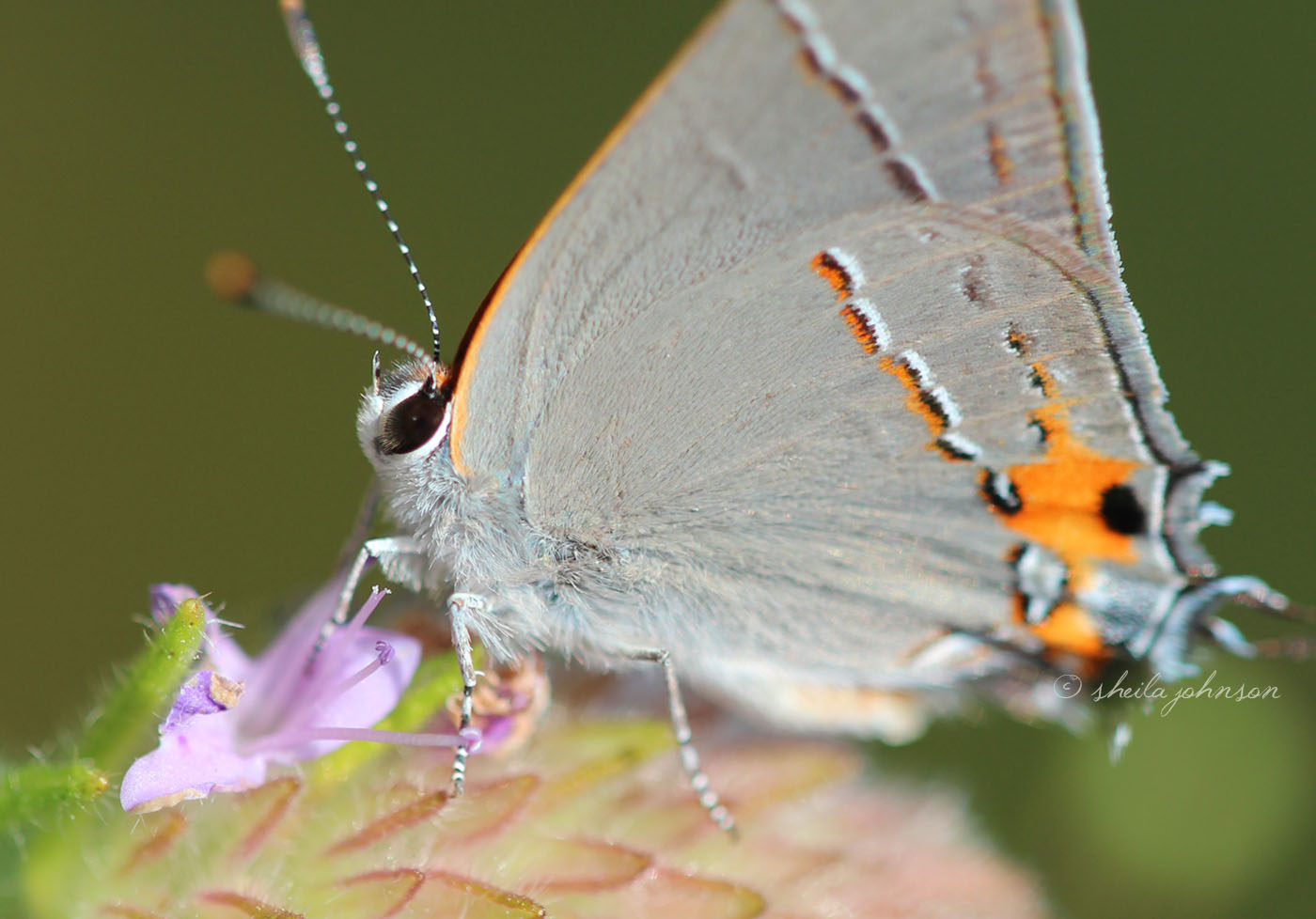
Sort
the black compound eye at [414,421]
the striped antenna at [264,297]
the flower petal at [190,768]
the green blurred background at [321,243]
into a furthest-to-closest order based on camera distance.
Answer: the green blurred background at [321,243] < the striped antenna at [264,297] < the black compound eye at [414,421] < the flower petal at [190,768]

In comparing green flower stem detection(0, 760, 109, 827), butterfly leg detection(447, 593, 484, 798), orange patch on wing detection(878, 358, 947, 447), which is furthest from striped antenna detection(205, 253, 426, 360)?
green flower stem detection(0, 760, 109, 827)

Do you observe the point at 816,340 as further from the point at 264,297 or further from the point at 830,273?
the point at 264,297

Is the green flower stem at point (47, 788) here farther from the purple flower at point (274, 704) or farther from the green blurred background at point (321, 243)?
the green blurred background at point (321, 243)

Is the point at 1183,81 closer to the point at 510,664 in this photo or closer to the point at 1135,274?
the point at 1135,274

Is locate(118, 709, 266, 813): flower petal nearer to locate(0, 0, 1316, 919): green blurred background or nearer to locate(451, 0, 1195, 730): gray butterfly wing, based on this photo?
locate(451, 0, 1195, 730): gray butterfly wing

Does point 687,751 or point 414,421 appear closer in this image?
point 414,421

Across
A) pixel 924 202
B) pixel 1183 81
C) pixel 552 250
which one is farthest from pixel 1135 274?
pixel 552 250

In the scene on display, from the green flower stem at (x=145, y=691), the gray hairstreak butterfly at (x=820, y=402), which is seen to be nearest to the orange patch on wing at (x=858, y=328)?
the gray hairstreak butterfly at (x=820, y=402)

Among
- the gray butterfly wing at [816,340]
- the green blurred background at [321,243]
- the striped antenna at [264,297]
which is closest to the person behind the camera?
the gray butterfly wing at [816,340]

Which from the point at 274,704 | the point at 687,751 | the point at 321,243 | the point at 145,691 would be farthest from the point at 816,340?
the point at 321,243
